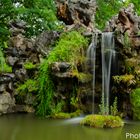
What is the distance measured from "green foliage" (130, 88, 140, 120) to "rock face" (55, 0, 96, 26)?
6177 millimetres

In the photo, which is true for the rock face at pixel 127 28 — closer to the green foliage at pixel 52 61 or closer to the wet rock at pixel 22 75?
the green foliage at pixel 52 61

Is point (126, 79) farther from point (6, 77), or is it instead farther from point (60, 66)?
point (6, 77)

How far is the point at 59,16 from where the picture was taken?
1800 cm

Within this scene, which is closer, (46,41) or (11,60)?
(11,60)

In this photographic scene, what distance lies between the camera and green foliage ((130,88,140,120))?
12734 mm

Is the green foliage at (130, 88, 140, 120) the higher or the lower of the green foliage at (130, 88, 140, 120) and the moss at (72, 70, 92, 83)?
the lower

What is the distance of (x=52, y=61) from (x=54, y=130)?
15.3 ft

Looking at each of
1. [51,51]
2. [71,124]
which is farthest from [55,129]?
[51,51]

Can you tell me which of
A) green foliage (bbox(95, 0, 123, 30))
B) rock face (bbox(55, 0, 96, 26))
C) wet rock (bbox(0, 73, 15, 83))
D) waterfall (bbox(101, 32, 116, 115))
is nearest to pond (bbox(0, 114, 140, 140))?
waterfall (bbox(101, 32, 116, 115))

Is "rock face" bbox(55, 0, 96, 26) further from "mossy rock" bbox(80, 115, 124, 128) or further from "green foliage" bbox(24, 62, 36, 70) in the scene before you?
"mossy rock" bbox(80, 115, 124, 128)

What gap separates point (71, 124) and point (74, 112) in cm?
211

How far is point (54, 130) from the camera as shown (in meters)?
10.5

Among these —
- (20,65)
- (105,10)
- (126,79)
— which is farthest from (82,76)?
(105,10)

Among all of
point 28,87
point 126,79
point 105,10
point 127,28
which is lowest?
point 28,87
